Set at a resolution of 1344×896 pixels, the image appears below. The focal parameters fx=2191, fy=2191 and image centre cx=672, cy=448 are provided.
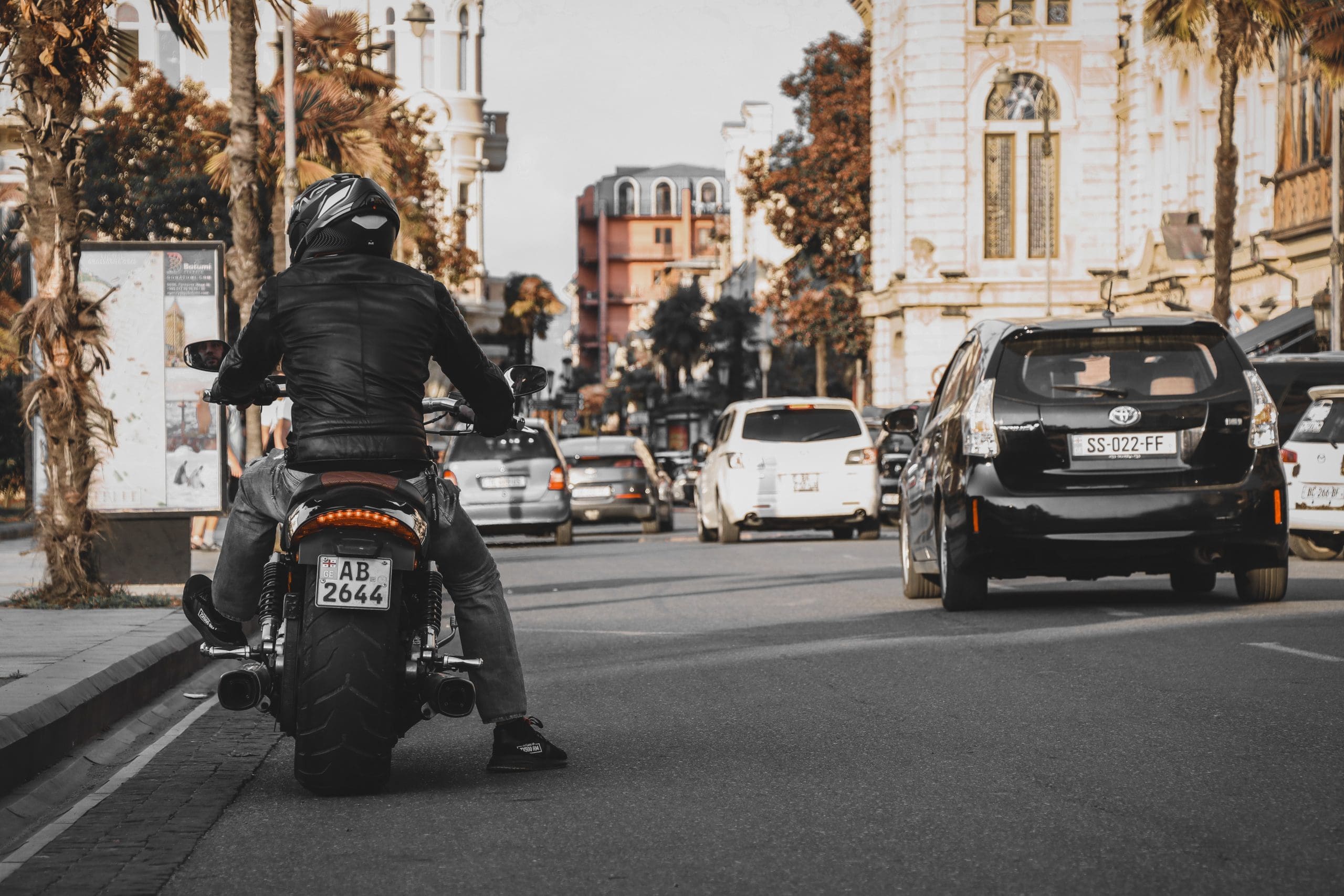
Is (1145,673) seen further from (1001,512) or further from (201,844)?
(201,844)

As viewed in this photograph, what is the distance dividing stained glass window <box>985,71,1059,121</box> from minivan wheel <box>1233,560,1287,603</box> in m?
45.3

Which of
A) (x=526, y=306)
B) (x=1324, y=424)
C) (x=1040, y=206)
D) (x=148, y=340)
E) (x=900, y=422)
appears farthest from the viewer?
(x=526, y=306)

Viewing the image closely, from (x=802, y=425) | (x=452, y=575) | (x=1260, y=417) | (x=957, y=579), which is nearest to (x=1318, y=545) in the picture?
(x=802, y=425)

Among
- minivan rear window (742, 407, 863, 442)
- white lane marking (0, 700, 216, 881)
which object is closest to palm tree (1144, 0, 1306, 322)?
minivan rear window (742, 407, 863, 442)

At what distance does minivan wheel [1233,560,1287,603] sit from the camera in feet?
44.4

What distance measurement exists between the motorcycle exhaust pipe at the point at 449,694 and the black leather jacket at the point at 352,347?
0.68 m

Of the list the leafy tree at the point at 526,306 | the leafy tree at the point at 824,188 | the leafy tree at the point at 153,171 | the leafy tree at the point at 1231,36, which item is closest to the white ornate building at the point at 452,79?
the leafy tree at the point at 526,306

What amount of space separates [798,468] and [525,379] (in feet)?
58.2

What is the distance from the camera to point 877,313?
61.3 meters

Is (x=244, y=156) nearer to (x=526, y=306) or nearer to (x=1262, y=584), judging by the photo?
(x=1262, y=584)

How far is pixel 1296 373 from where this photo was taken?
76.5ft

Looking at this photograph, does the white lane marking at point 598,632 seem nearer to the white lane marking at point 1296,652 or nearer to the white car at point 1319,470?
the white lane marking at point 1296,652

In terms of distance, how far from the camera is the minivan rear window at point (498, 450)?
26.0 metres

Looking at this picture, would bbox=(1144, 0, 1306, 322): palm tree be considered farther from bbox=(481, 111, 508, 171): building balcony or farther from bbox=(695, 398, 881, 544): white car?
bbox=(481, 111, 508, 171): building balcony
